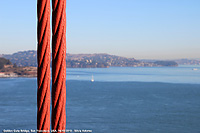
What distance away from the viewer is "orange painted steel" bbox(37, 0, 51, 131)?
1.00 metres

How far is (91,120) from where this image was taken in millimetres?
32062

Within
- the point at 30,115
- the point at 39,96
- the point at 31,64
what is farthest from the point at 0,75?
the point at 39,96

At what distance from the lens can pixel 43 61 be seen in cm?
100

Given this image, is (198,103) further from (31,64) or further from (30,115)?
(31,64)

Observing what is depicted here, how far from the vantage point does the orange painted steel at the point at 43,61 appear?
100 cm

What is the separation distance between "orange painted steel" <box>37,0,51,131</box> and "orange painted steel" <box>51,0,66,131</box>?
0.12 ft

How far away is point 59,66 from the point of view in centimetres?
96

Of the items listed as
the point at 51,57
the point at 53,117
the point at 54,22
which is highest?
the point at 54,22

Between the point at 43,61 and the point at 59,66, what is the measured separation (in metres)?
0.08

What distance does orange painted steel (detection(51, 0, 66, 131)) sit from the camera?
3.12ft

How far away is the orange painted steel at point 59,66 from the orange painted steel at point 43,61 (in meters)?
0.04

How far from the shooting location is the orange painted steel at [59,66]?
3.12 ft

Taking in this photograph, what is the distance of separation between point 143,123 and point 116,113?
248 inches

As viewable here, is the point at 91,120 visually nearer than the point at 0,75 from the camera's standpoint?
Yes
